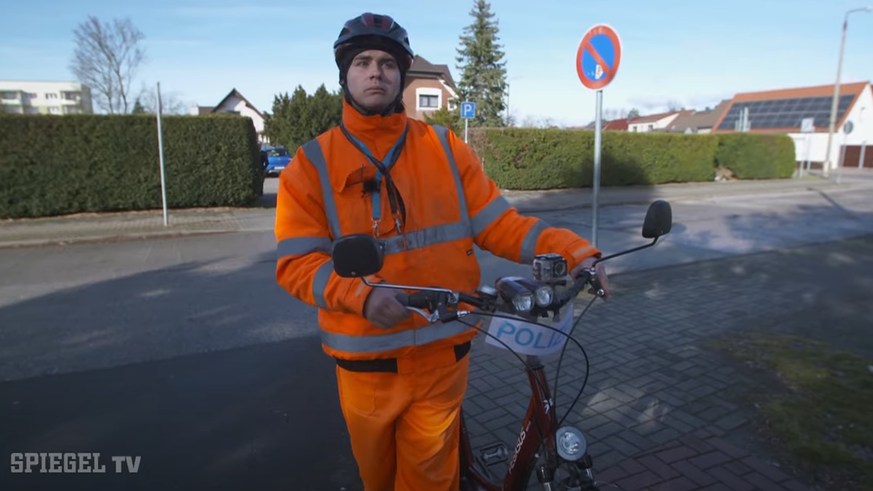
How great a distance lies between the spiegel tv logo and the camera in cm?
330

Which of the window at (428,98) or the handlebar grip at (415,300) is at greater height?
the window at (428,98)

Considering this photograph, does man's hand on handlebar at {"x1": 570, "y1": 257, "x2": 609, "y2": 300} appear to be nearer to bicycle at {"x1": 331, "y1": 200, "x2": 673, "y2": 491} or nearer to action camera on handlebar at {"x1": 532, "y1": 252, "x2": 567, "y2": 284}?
bicycle at {"x1": 331, "y1": 200, "x2": 673, "y2": 491}

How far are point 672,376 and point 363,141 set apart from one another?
11.2 feet

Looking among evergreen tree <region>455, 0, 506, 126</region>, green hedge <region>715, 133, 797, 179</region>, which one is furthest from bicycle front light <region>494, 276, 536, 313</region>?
evergreen tree <region>455, 0, 506, 126</region>

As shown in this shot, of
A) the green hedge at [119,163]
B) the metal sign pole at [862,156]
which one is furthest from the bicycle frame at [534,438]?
the metal sign pole at [862,156]

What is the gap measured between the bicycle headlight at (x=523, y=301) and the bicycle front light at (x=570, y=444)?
510 mm

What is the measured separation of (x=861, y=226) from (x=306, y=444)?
1398 cm

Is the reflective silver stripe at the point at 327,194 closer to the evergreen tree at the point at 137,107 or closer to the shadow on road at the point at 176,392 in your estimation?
the shadow on road at the point at 176,392

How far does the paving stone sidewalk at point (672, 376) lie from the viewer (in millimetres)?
3238

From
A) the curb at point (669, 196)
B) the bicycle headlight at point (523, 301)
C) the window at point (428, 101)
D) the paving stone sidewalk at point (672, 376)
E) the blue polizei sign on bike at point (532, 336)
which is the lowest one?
the paving stone sidewalk at point (672, 376)

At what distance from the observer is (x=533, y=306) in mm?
1769

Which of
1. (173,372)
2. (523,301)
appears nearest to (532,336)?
(523,301)

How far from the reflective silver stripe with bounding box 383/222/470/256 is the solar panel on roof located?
5018 centimetres

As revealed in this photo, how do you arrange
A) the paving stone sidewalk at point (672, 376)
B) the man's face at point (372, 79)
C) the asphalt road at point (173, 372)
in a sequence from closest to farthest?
the man's face at point (372, 79) < the paving stone sidewalk at point (672, 376) < the asphalt road at point (173, 372)
